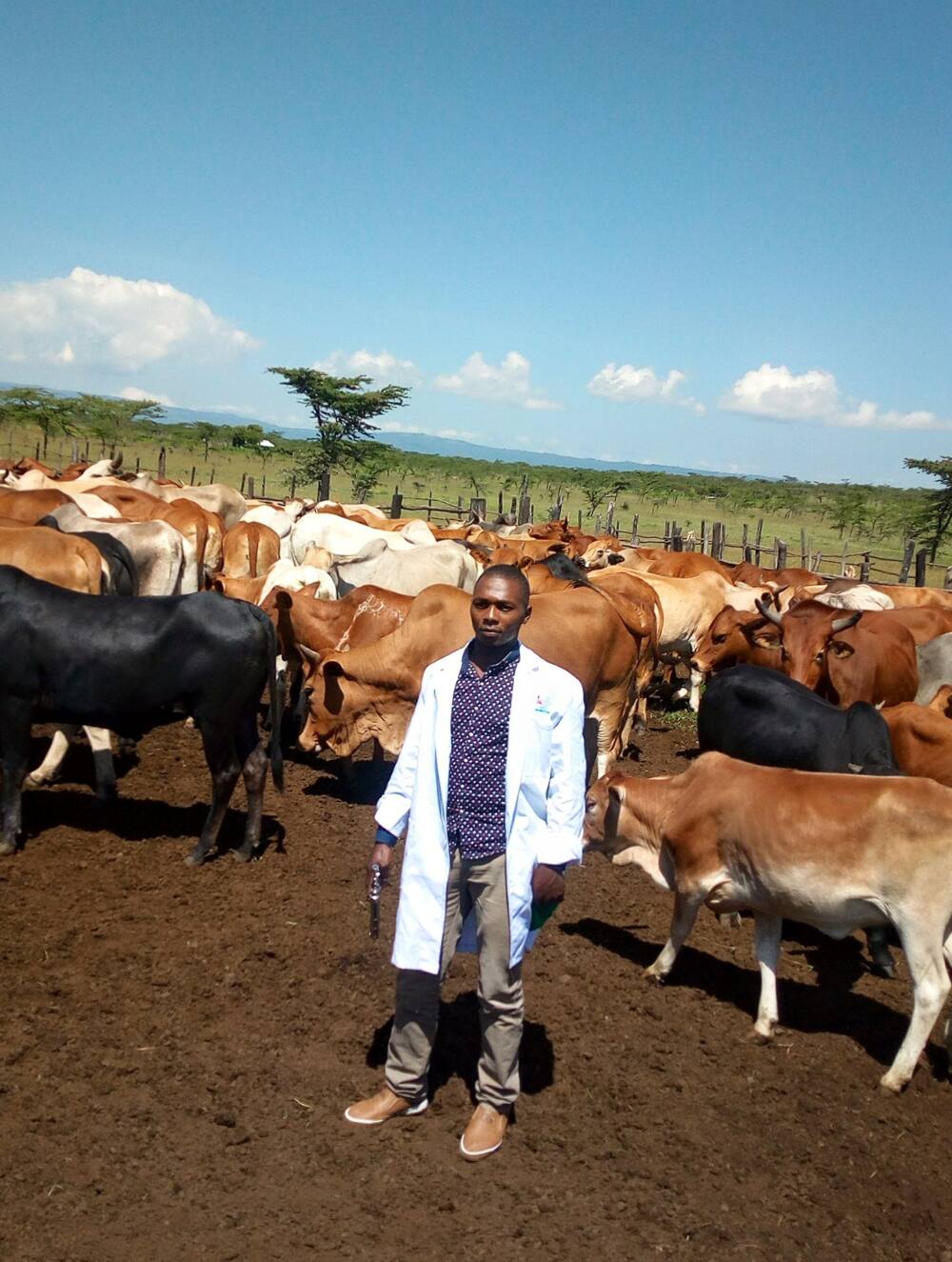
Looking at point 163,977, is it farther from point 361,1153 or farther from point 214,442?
point 214,442

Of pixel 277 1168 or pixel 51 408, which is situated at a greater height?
pixel 51 408

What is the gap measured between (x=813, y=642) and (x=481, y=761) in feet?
21.8

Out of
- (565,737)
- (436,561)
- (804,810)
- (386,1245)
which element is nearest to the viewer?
(386,1245)

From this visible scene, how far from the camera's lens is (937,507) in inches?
1403

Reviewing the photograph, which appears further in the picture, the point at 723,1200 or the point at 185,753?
the point at 185,753

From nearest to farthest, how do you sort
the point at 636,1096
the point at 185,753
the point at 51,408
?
the point at 636,1096 < the point at 185,753 < the point at 51,408

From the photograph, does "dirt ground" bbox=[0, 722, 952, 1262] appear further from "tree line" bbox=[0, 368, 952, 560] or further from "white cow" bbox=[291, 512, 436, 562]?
"tree line" bbox=[0, 368, 952, 560]

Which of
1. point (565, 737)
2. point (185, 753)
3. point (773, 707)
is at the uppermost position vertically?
point (565, 737)

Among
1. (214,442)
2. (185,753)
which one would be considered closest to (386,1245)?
(185,753)

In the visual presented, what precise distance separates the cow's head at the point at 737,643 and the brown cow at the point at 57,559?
664cm

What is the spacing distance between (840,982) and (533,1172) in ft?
9.49

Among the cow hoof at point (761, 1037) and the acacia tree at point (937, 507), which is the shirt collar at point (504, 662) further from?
the acacia tree at point (937, 507)

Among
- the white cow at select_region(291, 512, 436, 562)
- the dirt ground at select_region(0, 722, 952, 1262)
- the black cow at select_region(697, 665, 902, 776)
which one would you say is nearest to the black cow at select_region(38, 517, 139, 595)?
the dirt ground at select_region(0, 722, 952, 1262)

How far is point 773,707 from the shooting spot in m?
7.79
